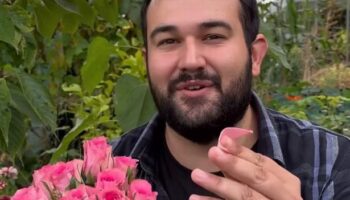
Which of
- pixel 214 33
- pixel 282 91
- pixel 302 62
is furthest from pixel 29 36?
pixel 302 62

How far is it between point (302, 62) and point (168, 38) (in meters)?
3.19

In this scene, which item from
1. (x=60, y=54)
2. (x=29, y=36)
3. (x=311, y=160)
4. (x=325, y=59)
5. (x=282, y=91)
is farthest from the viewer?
(x=325, y=59)

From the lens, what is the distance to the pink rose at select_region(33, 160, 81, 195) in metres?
0.90

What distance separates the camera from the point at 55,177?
91cm

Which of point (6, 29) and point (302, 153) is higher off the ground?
point (6, 29)

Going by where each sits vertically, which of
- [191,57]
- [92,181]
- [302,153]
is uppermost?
[191,57]

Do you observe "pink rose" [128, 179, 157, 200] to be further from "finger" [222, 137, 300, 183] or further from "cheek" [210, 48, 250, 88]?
"cheek" [210, 48, 250, 88]

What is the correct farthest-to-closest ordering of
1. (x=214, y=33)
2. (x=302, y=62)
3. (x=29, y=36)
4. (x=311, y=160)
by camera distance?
(x=302, y=62) < (x=29, y=36) < (x=311, y=160) < (x=214, y=33)

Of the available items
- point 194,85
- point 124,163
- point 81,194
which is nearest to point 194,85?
point 194,85

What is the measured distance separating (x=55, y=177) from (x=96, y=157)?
6 centimetres

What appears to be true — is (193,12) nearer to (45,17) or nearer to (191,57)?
(191,57)

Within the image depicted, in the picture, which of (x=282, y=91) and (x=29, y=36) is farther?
(x=282, y=91)

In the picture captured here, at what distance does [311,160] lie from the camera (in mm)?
1316

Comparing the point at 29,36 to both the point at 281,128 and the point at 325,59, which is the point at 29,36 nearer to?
the point at 281,128
